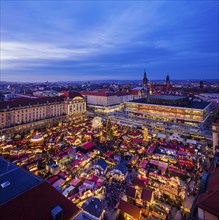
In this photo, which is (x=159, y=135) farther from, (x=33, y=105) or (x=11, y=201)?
(x=33, y=105)

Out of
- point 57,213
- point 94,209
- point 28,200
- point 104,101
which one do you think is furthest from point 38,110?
point 57,213

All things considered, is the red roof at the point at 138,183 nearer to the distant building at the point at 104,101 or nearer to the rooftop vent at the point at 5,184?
the rooftop vent at the point at 5,184

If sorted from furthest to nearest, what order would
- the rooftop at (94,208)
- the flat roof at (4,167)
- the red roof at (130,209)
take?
1. the red roof at (130,209)
2. the rooftop at (94,208)
3. the flat roof at (4,167)

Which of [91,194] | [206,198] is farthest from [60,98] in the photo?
[206,198]

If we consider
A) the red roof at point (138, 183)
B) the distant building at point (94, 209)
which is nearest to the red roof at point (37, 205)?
the distant building at point (94, 209)

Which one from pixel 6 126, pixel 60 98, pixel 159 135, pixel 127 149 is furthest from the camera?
pixel 60 98

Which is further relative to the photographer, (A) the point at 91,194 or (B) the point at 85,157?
(B) the point at 85,157
